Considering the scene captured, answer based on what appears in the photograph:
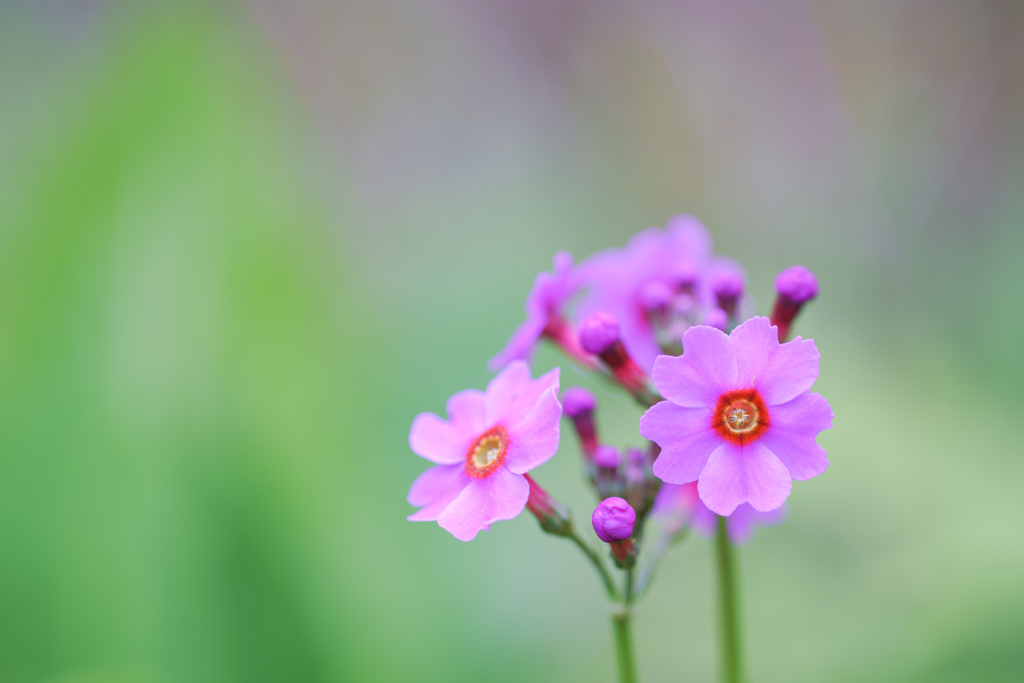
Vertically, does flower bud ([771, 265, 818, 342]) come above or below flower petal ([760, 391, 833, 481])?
above

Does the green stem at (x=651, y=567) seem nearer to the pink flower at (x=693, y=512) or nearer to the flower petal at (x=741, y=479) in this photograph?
the pink flower at (x=693, y=512)

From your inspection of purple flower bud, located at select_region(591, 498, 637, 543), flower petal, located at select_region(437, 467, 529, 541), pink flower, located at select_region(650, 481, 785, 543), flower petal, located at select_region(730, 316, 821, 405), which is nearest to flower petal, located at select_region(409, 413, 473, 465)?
flower petal, located at select_region(437, 467, 529, 541)

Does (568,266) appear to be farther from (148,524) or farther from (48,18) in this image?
(48,18)

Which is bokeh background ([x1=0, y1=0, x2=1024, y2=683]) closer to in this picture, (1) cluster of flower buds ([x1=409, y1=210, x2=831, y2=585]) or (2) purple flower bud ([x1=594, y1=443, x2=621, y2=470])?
(1) cluster of flower buds ([x1=409, y1=210, x2=831, y2=585])

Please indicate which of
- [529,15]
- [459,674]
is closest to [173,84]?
[459,674]

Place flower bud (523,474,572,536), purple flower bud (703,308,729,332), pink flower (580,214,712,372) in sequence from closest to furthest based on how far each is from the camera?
flower bud (523,474,572,536) → purple flower bud (703,308,729,332) → pink flower (580,214,712,372)

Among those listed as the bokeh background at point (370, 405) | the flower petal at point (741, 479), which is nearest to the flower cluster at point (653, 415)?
the flower petal at point (741, 479)

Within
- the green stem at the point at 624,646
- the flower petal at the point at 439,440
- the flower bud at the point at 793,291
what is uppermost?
the flower bud at the point at 793,291
